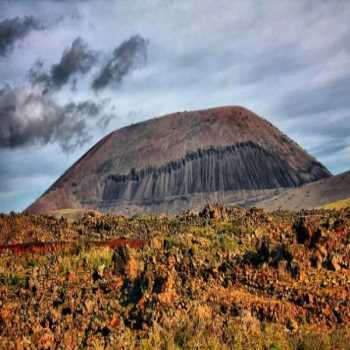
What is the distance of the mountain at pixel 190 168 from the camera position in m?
134

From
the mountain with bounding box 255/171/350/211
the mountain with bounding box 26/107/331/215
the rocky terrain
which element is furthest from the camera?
the mountain with bounding box 26/107/331/215

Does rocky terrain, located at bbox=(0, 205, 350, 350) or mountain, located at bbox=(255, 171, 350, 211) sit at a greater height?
mountain, located at bbox=(255, 171, 350, 211)

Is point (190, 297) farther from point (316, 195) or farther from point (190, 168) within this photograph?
point (190, 168)

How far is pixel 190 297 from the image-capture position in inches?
443

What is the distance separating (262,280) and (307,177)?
12961cm

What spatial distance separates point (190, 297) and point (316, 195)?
86.8 meters

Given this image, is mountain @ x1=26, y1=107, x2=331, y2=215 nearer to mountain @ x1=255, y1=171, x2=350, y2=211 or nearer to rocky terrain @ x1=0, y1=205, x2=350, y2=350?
mountain @ x1=255, y1=171, x2=350, y2=211

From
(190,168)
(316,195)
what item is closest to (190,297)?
(316,195)

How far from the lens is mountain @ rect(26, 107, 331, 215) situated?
134 m

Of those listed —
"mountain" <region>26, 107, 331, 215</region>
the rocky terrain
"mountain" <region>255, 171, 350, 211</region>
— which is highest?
"mountain" <region>26, 107, 331, 215</region>

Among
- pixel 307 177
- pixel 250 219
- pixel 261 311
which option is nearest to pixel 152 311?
pixel 261 311

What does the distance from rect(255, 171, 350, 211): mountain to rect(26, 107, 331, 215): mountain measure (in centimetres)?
2109

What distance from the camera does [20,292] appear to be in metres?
12.3

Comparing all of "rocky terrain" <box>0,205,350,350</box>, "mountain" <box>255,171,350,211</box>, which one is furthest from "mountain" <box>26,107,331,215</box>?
"rocky terrain" <box>0,205,350,350</box>
